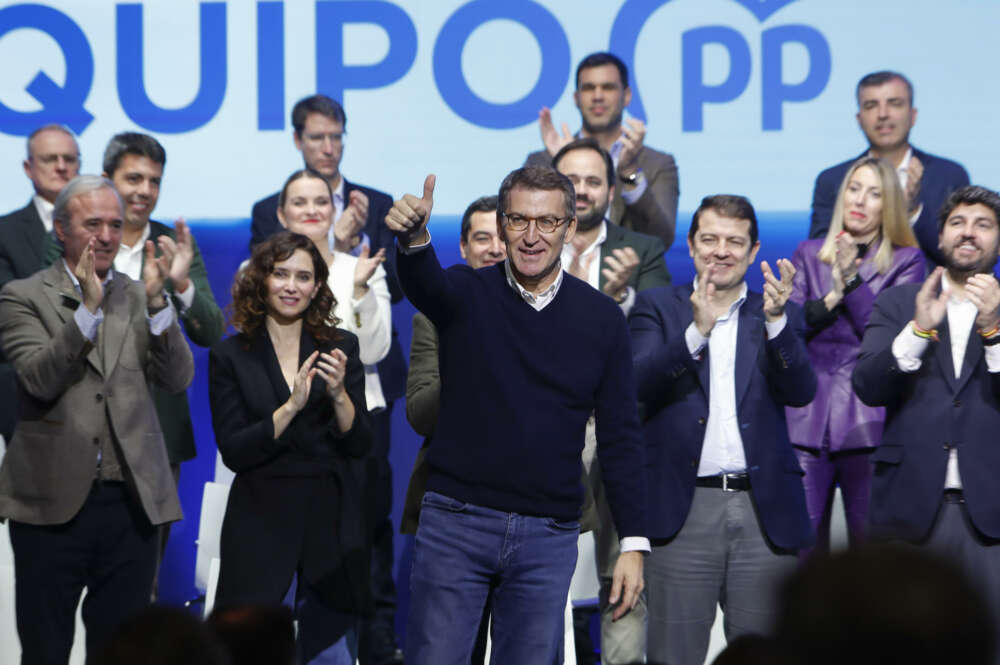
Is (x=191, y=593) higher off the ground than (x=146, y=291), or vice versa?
(x=146, y=291)

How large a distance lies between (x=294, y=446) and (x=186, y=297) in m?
0.87

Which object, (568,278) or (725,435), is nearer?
(568,278)

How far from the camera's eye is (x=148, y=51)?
20.2 ft

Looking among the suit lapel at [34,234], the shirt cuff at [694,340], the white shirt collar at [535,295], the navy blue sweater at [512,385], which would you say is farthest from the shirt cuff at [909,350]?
the suit lapel at [34,234]

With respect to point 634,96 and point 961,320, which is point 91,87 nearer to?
point 634,96

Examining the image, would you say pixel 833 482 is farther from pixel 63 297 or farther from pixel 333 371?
pixel 63 297

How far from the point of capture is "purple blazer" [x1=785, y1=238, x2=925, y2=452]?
4.63m

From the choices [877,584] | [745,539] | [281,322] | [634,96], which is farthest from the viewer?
[634,96]

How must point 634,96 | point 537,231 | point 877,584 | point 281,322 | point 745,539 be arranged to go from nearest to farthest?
1. point 877,584
2. point 537,231
3. point 745,539
4. point 281,322
5. point 634,96

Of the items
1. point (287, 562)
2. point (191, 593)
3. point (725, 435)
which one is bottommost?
point (191, 593)

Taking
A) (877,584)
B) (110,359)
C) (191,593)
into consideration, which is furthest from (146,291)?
(877,584)

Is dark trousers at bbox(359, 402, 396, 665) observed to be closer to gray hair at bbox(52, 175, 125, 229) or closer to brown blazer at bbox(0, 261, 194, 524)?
brown blazer at bbox(0, 261, 194, 524)

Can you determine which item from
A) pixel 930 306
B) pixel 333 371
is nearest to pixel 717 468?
pixel 930 306

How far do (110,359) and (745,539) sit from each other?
78.3 inches
